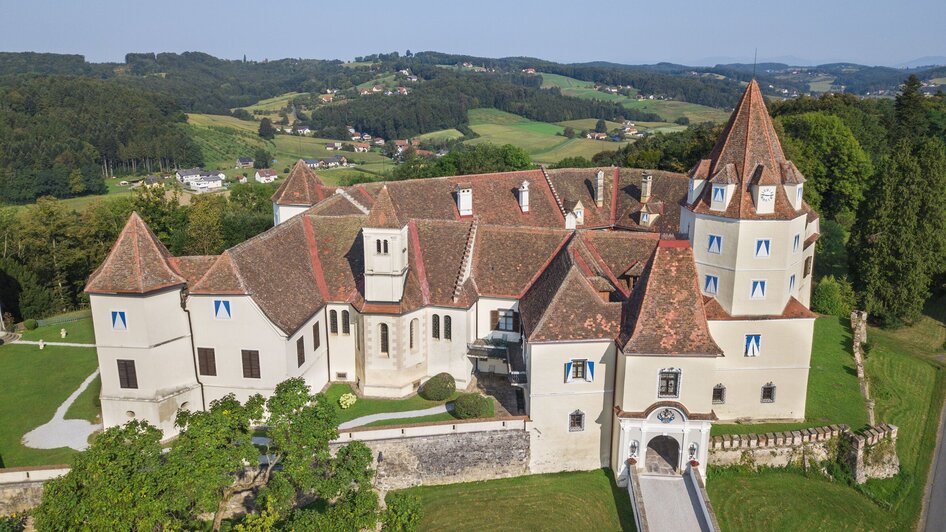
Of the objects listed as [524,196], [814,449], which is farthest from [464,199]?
[814,449]

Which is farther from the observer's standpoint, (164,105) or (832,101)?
(164,105)

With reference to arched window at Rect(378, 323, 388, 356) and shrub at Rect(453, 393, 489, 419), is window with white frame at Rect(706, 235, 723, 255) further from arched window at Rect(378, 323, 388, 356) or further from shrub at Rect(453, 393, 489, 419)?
arched window at Rect(378, 323, 388, 356)

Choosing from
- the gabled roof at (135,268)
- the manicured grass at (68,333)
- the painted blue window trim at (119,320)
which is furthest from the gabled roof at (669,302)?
the manicured grass at (68,333)

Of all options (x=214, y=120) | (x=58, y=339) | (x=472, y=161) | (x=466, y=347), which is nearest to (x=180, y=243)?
(x=58, y=339)

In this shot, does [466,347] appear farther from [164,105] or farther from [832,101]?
[164,105]

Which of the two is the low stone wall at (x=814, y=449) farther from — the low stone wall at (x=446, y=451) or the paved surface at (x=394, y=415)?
the paved surface at (x=394, y=415)

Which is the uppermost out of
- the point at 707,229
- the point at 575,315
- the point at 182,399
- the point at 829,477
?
the point at 707,229

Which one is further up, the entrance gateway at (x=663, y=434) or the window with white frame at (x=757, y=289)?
the window with white frame at (x=757, y=289)
